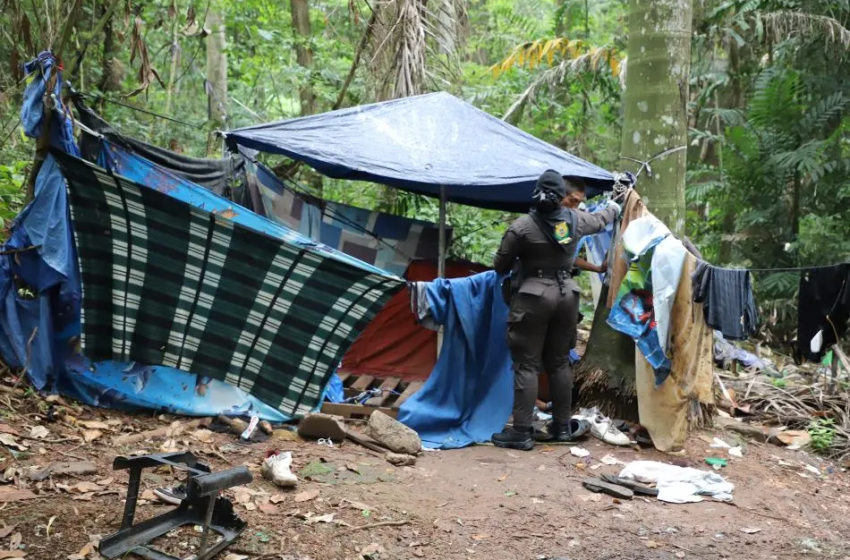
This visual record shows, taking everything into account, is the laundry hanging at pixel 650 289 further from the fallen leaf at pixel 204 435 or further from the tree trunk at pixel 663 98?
the fallen leaf at pixel 204 435

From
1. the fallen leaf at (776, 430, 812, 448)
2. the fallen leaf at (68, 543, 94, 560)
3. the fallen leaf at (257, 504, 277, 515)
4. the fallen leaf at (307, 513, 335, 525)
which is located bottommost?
the fallen leaf at (776, 430, 812, 448)

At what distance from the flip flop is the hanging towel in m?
1.19

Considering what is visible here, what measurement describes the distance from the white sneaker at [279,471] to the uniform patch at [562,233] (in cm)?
215

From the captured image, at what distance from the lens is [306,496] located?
3.53m

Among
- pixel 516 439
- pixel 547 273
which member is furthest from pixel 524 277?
pixel 516 439

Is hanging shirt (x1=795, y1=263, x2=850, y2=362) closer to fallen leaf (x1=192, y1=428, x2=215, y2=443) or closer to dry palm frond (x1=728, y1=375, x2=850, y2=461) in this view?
dry palm frond (x1=728, y1=375, x2=850, y2=461)

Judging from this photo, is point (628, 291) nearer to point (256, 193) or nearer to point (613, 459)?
point (613, 459)

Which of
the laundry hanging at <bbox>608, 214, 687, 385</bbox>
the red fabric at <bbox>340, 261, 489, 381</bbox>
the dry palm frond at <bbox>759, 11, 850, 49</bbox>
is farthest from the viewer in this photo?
the dry palm frond at <bbox>759, 11, 850, 49</bbox>

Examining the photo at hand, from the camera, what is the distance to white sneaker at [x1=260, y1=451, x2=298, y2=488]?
141 inches

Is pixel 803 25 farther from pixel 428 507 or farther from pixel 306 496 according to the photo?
pixel 306 496

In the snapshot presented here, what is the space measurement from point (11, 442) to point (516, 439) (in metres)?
2.92

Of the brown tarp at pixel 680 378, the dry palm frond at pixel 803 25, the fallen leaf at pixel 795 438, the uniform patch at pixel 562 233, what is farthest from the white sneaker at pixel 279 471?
the dry palm frond at pixel 803 25

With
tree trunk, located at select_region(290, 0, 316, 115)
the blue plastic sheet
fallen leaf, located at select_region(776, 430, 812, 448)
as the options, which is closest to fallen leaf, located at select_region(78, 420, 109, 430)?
the blue plastic sheet

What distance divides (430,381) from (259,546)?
2116 millimetres
